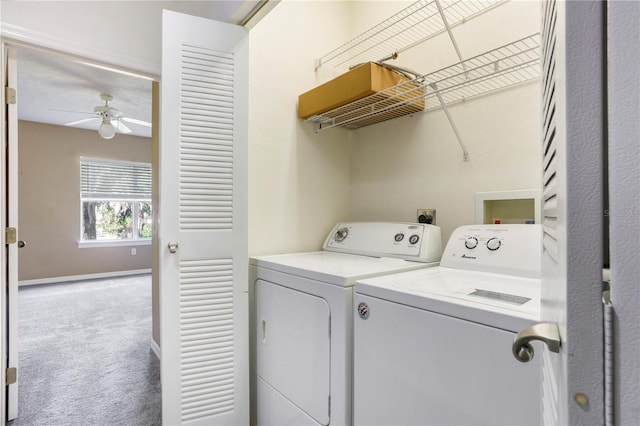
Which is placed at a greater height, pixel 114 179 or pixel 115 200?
pixel 114 179

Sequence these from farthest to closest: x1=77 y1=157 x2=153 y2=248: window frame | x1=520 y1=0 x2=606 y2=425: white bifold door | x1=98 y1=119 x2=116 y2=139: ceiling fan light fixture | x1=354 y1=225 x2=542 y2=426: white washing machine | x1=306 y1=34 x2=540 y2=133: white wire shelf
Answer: x1=77 y1=157 x2=153 y2=248: window frame
x1=98 y1=119 x2=116 y2=139: ceiling fan light fixture
x1=306 y1=34 x2=540 y2=133: white wire shelf
x1=354 y1=225 x2=542 y2=426: white washing machine
x1=520 y1=0 x2=606 y2=425: white bifold door

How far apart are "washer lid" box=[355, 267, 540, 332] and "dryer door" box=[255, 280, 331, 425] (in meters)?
0.28

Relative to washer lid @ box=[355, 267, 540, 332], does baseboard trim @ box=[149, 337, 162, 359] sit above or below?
below

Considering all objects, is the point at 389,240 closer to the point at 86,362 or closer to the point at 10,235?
the point at 10,235

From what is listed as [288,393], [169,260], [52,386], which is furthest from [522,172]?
[52,386]

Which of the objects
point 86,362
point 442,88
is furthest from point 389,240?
point 86,362

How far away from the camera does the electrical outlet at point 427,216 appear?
1834 mm

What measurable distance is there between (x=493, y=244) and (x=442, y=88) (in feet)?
3.04

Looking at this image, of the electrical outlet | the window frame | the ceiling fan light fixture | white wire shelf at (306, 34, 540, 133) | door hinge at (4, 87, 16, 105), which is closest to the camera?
white wire shelf at (306, 34, 540, 133)

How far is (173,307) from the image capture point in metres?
1.52

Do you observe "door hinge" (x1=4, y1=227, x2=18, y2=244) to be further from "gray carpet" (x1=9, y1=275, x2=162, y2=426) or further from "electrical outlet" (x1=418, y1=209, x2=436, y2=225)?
"electrical outlet" (x1=418, y1=209, x2=436, y2=225)

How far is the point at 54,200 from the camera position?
511cm

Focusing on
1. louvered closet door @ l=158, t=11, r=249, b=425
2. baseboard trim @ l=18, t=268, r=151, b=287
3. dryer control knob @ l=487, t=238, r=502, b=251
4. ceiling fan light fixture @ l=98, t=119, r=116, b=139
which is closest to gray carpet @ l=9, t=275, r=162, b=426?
louvered closet door @ l=158, t=11, r=249, b=425

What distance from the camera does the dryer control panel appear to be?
162cm
